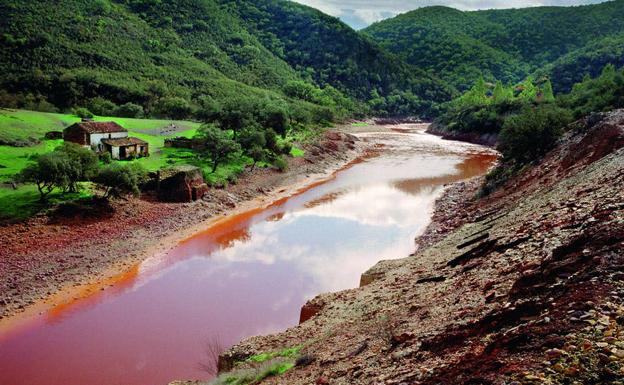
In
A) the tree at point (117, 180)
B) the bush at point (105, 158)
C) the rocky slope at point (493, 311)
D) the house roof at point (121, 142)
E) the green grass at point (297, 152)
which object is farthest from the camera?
the green grass at point (297, 152)

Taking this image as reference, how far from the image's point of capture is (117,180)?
3762cm

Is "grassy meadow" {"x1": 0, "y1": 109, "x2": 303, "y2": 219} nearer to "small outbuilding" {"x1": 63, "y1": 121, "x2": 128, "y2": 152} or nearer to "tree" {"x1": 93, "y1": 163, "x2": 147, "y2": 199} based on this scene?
"tree" {"x1": 93, "y1": 163, "x2": 147, "y2": 199}

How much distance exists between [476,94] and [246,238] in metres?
121

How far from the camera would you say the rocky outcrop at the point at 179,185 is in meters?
42.5

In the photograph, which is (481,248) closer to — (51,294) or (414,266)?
(414,266)

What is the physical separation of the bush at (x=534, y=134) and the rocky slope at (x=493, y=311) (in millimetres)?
17257

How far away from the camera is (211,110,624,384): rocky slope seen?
8.77 meters

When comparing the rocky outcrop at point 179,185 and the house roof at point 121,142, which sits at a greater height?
the house roof at point 121,142

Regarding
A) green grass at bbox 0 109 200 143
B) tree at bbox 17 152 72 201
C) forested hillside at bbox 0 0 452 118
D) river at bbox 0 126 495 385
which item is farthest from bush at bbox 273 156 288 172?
tree at bbox 17 152 72 201

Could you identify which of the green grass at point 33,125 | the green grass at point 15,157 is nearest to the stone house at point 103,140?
the green grass at point 15,157

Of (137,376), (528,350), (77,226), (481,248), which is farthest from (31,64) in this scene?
(528,350)

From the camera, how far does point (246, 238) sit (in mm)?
37719

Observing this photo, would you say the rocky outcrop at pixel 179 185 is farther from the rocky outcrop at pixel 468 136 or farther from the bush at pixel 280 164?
the rocky outcrop at pixel 468 136

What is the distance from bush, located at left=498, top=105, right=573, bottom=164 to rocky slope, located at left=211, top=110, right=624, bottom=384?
17257mm
